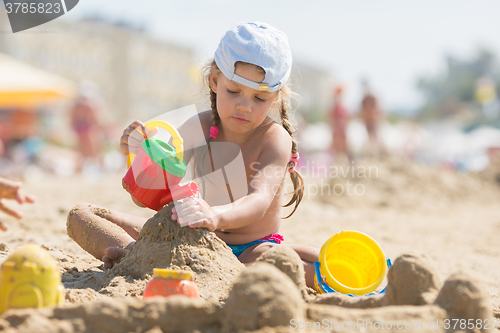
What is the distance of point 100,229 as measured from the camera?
92.5 inches

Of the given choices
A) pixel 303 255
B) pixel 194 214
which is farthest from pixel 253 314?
pixel 303 255

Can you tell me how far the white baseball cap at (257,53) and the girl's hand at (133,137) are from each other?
0.49m

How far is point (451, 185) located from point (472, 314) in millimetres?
7858

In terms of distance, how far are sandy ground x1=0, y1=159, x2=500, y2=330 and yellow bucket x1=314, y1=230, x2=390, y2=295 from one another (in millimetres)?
320

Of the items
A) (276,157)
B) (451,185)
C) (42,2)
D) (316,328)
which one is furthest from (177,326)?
(451,185)

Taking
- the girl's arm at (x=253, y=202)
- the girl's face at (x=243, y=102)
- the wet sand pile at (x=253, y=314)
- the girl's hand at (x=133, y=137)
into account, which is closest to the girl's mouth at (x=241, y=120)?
the girl's face at (x=243, y=102)

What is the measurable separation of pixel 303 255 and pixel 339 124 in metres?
8.04

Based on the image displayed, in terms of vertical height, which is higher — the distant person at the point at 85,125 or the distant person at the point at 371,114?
the distant person at the point at 371,114

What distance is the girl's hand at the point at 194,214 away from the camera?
1.79 metres

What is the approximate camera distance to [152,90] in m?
46.7

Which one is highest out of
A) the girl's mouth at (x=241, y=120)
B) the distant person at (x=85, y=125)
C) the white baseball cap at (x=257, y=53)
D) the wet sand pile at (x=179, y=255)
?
the white baseball cap at (x=257, y=53)

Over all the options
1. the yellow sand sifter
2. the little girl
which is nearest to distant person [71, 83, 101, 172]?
the little girl

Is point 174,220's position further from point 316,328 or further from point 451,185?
point 451,185

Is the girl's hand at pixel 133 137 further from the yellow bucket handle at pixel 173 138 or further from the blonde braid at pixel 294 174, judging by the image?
the blonde braid at pixel 294 174
